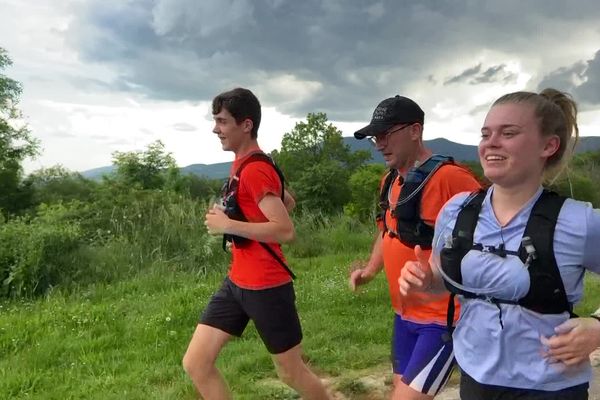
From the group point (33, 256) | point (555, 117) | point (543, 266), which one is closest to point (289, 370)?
point (543, 266)

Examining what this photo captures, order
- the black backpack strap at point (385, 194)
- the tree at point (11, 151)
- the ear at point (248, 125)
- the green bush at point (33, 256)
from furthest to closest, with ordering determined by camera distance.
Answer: the tree at point (11, 151), the green bush at point (33, 256), the ear at point (248, 125), the black backpack strap at point (385, 194)

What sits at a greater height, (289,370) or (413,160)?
(413,160)

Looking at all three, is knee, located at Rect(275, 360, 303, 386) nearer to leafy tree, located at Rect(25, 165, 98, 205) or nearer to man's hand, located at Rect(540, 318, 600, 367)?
man's hand, located at Rect(540, 318, 600, 367)

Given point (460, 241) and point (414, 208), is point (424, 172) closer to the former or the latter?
point (414, 208)

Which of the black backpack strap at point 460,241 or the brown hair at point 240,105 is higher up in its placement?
the brown hair at point 240,105

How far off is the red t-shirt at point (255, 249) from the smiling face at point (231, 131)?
5.2 inches

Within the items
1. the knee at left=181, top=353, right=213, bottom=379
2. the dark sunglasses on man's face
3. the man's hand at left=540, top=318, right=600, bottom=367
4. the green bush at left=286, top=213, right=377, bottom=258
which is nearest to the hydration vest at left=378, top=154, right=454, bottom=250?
the dark sunglasses on man's face

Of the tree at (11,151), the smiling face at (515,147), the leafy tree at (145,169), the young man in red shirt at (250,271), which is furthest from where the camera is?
the leafy tree at (145,169)

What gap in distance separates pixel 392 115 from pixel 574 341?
4.79 feet

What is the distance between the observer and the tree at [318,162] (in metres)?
58.3

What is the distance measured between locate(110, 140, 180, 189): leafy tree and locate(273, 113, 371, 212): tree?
Result: 45.7 feet

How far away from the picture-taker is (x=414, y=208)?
9.29 ft

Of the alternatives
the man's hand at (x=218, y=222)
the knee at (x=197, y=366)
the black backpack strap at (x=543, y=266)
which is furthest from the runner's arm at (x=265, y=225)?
the black backpack strap at (x=543, y=266)

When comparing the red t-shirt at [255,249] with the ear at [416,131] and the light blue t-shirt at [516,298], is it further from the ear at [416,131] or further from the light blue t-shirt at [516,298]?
the light blue t-shirt at [516,298]
